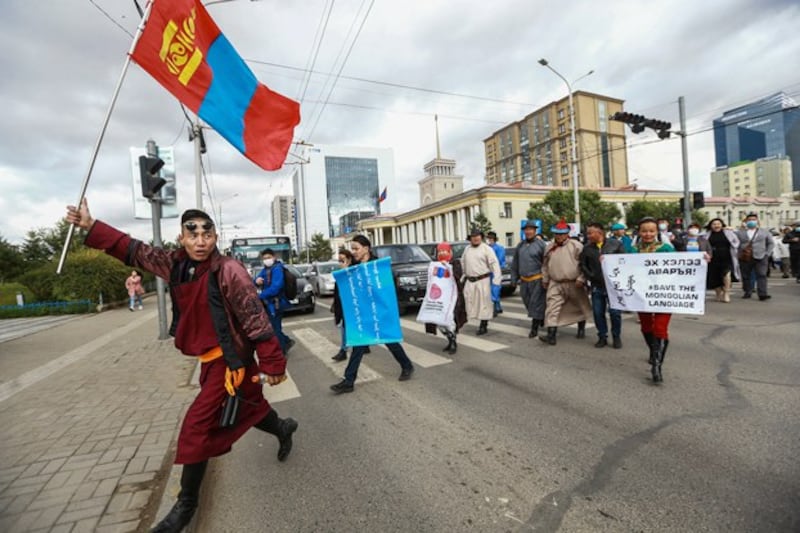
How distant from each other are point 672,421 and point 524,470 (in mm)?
1540

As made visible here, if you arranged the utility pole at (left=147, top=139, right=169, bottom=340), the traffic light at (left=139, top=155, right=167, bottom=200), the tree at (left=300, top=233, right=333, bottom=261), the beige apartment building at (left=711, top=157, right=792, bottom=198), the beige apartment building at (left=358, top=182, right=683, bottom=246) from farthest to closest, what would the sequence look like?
the beige apartment building at (left=711, top=157, right=792, bottom=198) → the tree at (left=300, top=233, right=333, bottom=261) → the beige apartment building at (left=358, top=182, right=683, bottom=246) → the utility pole at (left=147, top=139, right=169, bottom=340) → the traffic light at (left=139, top=155, right=167, bottom=200)

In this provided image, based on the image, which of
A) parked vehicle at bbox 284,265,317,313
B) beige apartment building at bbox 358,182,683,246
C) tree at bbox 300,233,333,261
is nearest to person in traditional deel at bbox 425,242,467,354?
parked vehicle at bbox 284,265,317,313

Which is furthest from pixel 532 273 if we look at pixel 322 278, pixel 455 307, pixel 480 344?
pixel 322 278

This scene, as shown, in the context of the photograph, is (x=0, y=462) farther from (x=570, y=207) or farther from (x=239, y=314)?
(x=570, y=207)

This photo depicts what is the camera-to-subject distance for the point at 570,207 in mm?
47875

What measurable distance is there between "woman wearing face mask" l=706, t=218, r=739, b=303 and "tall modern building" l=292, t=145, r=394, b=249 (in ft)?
372

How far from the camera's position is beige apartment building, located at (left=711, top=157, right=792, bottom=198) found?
13038cm

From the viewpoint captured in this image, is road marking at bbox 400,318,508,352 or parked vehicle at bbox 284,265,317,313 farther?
parked vehicle at bbox 284,265,317,313

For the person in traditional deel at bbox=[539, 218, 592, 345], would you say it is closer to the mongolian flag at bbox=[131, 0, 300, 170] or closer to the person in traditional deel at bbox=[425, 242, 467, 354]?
the person in traditional deel at bbox=[425, 242, 467, 354]

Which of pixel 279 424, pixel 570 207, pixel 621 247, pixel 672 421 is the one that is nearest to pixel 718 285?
pixel 621 247

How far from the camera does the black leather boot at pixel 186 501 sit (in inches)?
92.2

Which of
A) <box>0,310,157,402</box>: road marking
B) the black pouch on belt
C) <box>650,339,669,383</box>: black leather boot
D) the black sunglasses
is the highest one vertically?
the black sunglasses

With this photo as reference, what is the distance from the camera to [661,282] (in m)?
4.67

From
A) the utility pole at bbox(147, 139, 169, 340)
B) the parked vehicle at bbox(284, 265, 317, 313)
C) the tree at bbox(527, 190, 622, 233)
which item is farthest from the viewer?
the tree at bbox(527, 190, 622, 233)
